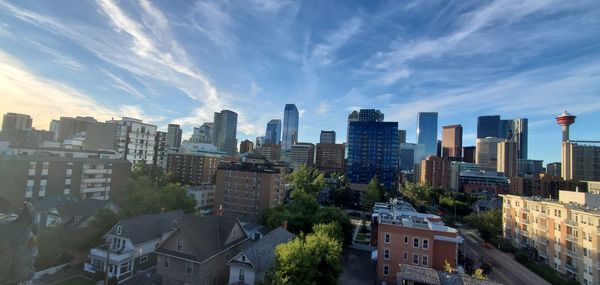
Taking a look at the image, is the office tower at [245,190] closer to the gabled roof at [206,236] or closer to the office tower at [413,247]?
the gabled roof at [206,236]

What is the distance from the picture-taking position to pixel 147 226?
38.1 m

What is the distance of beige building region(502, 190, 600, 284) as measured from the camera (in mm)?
37312

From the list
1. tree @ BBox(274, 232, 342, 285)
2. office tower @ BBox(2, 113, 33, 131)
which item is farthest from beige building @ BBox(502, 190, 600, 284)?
office tower @ BBox(2, 113, 33, 131)

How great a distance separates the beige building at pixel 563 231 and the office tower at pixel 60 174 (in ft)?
274

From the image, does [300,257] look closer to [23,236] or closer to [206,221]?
[206,221]

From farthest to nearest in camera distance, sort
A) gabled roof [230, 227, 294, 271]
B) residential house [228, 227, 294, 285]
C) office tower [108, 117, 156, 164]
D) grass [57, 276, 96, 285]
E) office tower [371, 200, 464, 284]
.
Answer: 1. office tower [108, 117, 156, 164]
2. office tower [371, 200, 464, 284]
3. grass [57, 276, 96, 285]
4. gabled roof [230, 227, 294, 271]
5. residential house [228, 227, 294, 285]

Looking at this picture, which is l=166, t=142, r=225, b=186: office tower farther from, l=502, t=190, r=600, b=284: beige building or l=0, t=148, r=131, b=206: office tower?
l=502, t=190, r=600, b=284: beige building

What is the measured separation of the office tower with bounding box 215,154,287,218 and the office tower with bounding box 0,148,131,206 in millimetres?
22434

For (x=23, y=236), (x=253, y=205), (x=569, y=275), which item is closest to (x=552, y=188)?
(x=569, y=275)

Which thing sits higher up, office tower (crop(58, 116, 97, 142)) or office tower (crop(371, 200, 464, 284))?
office tower (crop(58, 116, 97, 142))

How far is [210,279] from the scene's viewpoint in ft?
103

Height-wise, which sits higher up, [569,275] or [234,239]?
[234,239]

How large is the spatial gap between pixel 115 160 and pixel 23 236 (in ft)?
244

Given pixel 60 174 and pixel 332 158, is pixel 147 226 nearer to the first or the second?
pixel 60 174
